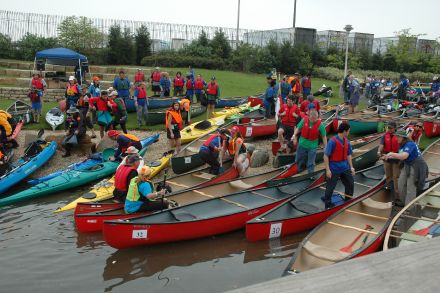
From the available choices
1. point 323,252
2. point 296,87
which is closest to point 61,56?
point 296,87

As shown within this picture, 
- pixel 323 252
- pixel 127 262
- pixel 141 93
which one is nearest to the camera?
pixel 323 252

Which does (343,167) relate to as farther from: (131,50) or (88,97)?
(131,50)

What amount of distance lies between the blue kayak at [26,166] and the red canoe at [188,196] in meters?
3.81

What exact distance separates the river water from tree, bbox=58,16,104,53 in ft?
86.2

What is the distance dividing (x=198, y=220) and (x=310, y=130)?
4.06 m

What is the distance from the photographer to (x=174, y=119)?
14.0 metres

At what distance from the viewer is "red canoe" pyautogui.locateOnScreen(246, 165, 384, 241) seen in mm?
8547

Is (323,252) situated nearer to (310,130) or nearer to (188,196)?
(188,196)

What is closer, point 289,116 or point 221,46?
point 289,116

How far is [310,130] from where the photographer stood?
36.0 feet

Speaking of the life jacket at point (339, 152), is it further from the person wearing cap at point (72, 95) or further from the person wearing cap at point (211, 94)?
the person wearing cap at point (72, 95)

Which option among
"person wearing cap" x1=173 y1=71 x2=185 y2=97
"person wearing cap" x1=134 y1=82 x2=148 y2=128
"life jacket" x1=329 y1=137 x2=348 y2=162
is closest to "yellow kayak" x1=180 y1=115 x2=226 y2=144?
"person wearing cap" x1=134 y1=82 x2=148 y2=128

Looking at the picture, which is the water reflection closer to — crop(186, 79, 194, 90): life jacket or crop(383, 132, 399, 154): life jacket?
crop(383, 132, 399, 154): life jacket

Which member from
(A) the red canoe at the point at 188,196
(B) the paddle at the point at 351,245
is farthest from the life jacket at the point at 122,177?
(B) the paddle at the point at 351,245
